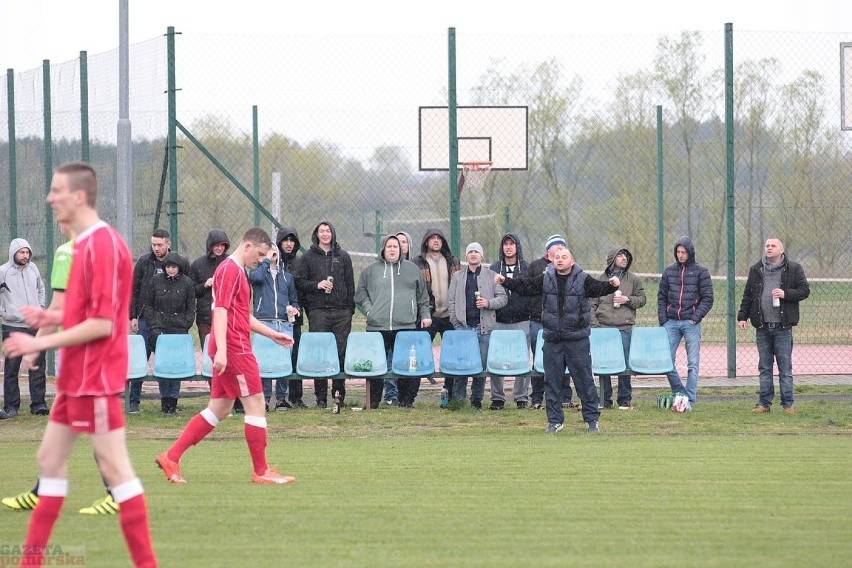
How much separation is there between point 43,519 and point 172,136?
11.1 metres

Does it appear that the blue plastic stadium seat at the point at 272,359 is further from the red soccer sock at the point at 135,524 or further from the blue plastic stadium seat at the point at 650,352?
the red soccer sock at the point at 135,524

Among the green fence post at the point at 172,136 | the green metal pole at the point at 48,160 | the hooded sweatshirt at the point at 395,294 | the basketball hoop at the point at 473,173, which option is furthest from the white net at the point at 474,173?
the green metal pole at the point at 48,160

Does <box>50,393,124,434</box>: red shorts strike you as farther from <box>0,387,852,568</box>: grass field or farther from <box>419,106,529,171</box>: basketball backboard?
<box>419,106,529,171</box>: basketball backboard

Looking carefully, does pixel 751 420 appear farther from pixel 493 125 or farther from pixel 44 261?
pixel 44 261

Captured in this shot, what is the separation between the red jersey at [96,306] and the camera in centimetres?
532

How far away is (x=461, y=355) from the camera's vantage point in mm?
13766

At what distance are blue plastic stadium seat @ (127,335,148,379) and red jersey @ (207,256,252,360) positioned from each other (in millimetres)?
5009

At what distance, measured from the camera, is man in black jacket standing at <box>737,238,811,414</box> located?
43.8ft

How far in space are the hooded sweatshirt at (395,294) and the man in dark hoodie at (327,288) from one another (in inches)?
11.2

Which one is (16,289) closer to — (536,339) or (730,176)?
(536,339)

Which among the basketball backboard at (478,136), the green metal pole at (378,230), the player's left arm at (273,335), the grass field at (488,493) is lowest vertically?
the grass field at (488,493)

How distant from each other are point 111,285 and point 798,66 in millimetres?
14286

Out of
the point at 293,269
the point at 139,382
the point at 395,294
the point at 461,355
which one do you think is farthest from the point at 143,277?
the point at 461,355

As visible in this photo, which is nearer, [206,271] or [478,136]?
[206,271]
